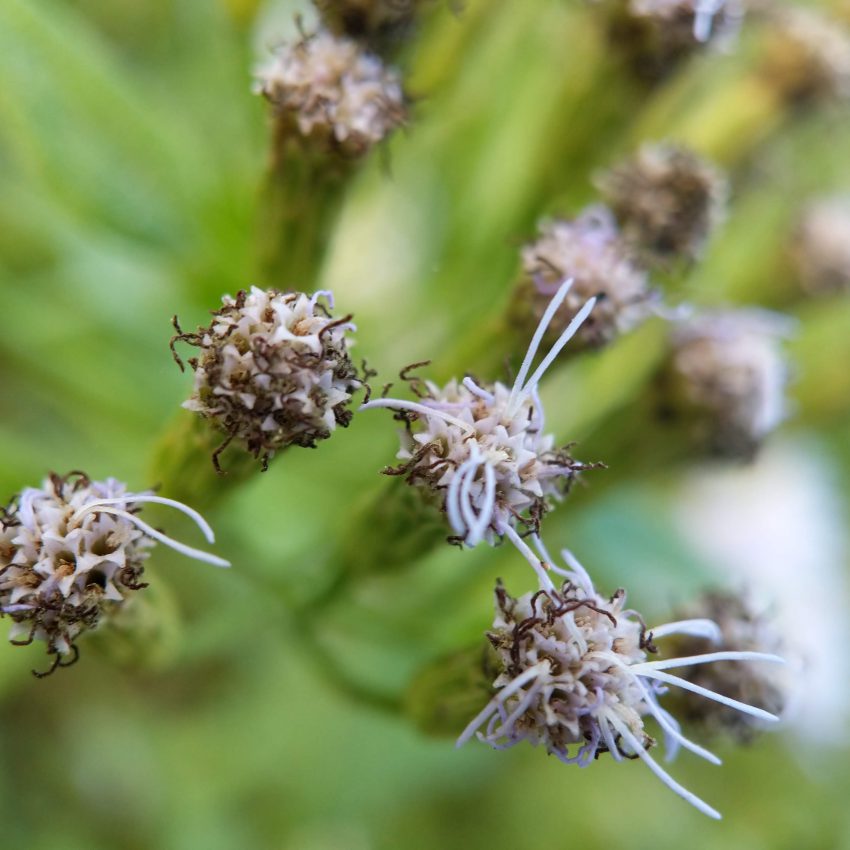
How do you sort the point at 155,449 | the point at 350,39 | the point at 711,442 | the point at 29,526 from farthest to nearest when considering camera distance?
the point at 711,442 < the point at 350,39 < the point at 155,449 < the point at 29,526

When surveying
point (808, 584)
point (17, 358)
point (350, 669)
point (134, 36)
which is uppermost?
point (134, 36)

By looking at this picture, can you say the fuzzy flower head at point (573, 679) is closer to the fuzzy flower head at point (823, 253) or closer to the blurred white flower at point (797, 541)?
the fuzzy flower head at point (823, 253)

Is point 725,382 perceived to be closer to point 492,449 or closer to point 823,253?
point 823,253

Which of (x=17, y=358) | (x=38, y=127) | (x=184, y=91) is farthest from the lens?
(x=184, y=91)

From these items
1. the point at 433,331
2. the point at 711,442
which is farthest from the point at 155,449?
the point at 711,442

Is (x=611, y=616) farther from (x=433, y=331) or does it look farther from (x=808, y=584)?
(x=808, y=584)

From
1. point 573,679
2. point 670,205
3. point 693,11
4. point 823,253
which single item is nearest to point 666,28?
point 693,11

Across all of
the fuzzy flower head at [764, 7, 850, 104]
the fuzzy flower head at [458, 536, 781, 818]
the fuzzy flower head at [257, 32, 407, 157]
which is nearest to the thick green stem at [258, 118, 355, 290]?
the fuzzy flower head at [257, 32, 407, 157]
